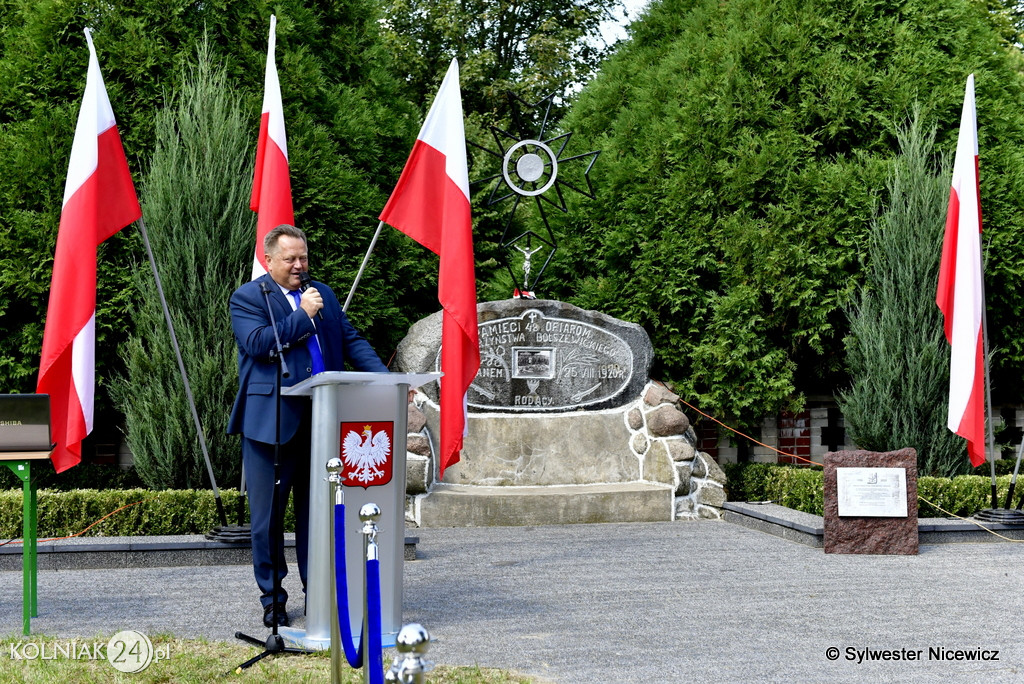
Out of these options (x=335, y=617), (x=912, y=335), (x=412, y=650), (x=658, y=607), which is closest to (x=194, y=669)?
(x=335, y=617)

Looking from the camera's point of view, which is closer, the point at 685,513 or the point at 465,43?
the point at 685,513

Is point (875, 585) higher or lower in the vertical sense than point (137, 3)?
lower

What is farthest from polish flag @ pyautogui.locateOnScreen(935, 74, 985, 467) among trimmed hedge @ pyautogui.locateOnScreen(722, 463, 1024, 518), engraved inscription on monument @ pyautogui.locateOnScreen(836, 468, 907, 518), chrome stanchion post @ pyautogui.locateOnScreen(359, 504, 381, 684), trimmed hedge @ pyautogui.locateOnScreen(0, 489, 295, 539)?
chrome stanchion post @ pyautogui.locateOnScreen(359, 504, 381, 684)

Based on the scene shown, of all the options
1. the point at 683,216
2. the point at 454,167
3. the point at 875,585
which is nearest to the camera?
the point at 875,585

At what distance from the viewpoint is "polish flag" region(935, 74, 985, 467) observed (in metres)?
7.86

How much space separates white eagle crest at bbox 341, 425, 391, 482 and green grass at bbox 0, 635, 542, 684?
2.41 ft

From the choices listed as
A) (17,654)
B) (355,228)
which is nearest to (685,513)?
(355,228)

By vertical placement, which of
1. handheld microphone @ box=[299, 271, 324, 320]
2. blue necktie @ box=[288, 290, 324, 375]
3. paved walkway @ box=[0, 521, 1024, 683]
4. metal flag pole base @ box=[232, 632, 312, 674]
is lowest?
paved walkway @ box=[0, 521, 1024, 683]

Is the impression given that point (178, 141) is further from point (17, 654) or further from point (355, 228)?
point (17, 654)

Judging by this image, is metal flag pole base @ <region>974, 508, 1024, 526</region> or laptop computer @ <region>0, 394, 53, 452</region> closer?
laptop computer @ <region>0, 394, 53, 452</region>

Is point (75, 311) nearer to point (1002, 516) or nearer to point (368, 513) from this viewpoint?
point (368, 513)

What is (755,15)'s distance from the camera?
10109mm

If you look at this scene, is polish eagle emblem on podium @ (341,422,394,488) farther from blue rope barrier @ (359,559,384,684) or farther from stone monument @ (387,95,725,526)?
stone monument @ (387,95,725,526)

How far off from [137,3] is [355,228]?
265cm
